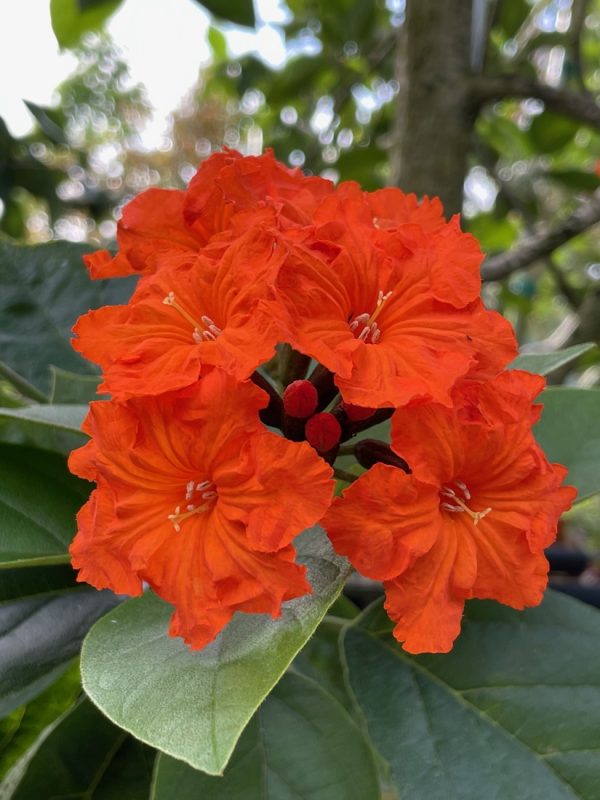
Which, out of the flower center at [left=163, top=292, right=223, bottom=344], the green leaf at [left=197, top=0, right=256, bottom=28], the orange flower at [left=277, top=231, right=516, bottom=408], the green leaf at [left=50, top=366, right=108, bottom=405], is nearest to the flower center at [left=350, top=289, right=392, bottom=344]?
the orange flower at [left=277, top=231, right=516, bottom=408]

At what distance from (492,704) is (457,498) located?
0.20m

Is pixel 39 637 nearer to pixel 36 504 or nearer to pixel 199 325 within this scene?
pixel 36 504

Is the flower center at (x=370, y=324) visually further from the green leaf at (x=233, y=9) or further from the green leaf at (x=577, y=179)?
the green leaf at (x=577, y=179)

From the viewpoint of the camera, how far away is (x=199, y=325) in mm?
545

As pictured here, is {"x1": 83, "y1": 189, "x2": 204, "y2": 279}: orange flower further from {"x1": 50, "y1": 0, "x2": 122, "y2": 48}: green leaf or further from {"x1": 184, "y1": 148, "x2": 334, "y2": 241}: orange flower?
{"x1": 50, "y1": 0, "x2": 122, "y2": 48}: green leaf

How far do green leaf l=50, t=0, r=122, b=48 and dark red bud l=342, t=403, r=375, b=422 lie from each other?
0.77 metres

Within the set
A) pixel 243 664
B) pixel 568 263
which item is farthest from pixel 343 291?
pixel 568 263

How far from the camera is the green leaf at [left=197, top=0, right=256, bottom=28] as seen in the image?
91 cm

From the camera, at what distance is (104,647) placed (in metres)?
0.51

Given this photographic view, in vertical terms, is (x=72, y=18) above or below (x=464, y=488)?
above

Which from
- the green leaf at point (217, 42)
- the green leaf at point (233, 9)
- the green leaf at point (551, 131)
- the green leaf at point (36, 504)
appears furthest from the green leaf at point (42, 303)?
the green leaf at point (217, 42)

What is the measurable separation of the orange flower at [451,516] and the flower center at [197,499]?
0.09m

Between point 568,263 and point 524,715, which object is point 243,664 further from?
point 568,263

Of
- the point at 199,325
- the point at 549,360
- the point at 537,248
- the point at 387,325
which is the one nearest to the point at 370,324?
the point at 387,325
